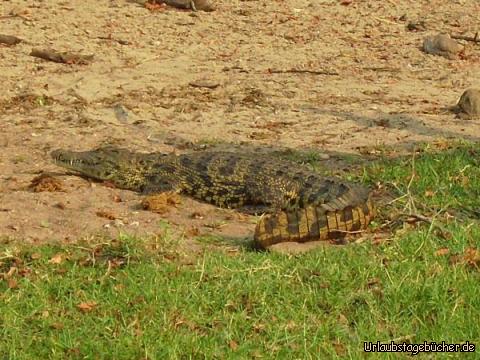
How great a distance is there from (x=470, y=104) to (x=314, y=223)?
3.82m

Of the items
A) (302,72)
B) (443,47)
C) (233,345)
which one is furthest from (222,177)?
(443,47)

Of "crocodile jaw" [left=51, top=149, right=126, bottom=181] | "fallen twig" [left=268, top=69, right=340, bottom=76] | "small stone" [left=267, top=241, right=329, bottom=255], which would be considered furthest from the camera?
"fallen twig" [left=268, top=69, right=340, bottom=76]

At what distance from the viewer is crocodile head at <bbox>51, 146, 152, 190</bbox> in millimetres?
7879

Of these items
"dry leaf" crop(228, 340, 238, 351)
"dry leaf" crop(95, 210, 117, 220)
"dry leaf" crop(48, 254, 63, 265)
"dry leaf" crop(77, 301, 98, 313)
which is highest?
"dry leaf" crop(228, 340, 238, 351)

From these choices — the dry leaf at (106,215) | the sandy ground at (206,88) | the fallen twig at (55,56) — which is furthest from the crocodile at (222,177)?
the fallen twig at (55,56)

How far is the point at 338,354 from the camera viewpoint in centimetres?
460

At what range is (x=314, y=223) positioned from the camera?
20.0 ft

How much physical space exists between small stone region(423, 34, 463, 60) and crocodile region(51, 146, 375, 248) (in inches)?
151

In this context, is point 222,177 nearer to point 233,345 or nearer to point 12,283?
point 12,283

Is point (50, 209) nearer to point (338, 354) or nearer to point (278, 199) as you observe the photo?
point (278, 199)

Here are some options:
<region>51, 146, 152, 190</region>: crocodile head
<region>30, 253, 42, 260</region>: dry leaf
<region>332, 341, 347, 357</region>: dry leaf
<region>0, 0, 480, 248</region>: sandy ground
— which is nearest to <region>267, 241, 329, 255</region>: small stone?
<region>0, 0, 480, 248</region>: sandy ground

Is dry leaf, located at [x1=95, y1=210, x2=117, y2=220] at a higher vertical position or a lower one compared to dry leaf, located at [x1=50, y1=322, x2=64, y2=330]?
lower

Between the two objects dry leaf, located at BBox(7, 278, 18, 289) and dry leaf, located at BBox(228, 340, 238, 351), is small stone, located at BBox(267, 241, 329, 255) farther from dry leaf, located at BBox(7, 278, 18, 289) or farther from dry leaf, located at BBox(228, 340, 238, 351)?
dry leaf, located at BBox(7, 278, 18, 289)

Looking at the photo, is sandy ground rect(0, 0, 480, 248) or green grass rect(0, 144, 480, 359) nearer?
green grass rect(0, 144, 480, 359)
